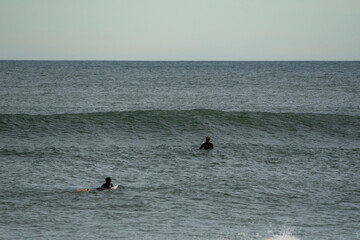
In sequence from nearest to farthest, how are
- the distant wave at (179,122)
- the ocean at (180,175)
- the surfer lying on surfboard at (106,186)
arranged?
the ocean at (180,175) → the surfer lying on surfboard at (106,186) → the distant wave at (179,122)

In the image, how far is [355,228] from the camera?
13711 mm

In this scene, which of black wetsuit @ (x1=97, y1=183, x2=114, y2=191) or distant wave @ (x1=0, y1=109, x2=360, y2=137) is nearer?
black wetsuit @ (x1=97, y1=183, x2=114, y2=191)

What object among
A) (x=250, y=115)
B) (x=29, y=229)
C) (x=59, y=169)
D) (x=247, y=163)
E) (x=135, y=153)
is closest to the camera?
(x=29, y=229)

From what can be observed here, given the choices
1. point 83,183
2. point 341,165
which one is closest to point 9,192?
point 83,183

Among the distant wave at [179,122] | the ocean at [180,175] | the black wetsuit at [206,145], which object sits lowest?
the ocean at [180,175]

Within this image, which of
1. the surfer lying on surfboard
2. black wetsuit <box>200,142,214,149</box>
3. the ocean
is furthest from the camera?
black wetsuit <box>200,142,214,149</box>

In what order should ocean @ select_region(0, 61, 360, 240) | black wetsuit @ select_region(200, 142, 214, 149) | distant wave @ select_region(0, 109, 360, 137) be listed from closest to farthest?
ocean @ select_region(0, 61, 360, 240), black wetsuit @ select_region(200, 142, 214, 149), distant wave @ select_region(0, 109, 360, 137)

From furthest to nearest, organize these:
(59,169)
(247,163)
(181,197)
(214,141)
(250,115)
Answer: (250,115) → (214,141) → (247,163) → (59,169) → (181,197)

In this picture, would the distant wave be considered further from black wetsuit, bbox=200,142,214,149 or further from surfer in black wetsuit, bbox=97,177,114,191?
surfer in black wetsuit, bbox=97,177,114,191

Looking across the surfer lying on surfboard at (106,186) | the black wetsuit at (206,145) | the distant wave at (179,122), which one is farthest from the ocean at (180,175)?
the black wetsuit at (206,145)

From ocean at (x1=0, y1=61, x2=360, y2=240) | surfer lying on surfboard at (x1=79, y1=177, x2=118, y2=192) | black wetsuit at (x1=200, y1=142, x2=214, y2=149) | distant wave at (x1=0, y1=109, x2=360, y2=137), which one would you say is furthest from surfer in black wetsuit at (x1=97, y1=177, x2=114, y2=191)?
distant wave at (x1=0, y1=109, x2=360, y2=137)

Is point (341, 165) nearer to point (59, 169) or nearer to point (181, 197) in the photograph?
point (181, 197)

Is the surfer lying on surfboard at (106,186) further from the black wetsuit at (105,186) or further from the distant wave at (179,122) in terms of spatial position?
the distant wave at (179,122)

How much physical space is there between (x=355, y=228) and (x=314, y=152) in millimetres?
11734
